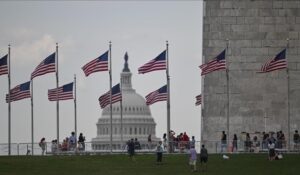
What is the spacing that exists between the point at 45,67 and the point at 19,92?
4.85 m

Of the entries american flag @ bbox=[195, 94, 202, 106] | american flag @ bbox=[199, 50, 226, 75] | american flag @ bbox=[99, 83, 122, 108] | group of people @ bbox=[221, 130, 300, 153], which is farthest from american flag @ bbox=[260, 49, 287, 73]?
american flag @ bbox=[195, 94, 202, 106]

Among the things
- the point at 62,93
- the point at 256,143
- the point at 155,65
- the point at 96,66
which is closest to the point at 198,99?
the point at 62,93

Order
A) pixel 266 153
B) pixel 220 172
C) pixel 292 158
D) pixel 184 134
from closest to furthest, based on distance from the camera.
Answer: pixel 220 172
pixel 292 158
pixel 266 153
pixel 184 134

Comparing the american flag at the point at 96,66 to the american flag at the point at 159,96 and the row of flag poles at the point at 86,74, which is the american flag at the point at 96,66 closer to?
the row of flag poles at the point at 86,74

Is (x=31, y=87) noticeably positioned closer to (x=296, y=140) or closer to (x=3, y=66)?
(x=3, y=66)

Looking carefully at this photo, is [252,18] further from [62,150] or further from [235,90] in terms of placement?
[62,150]

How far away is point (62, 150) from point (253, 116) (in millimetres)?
13443

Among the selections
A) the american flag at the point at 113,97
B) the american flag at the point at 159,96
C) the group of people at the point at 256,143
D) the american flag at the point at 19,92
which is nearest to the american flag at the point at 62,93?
the american flag at the point at 19,92

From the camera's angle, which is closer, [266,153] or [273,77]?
[266,153]

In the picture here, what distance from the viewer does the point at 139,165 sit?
8256 cm

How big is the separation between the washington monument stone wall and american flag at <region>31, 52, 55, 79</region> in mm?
11783

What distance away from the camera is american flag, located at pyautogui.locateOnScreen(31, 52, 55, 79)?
96.3 m

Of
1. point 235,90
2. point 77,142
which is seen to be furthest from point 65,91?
point 235,90

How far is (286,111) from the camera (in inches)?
4018
